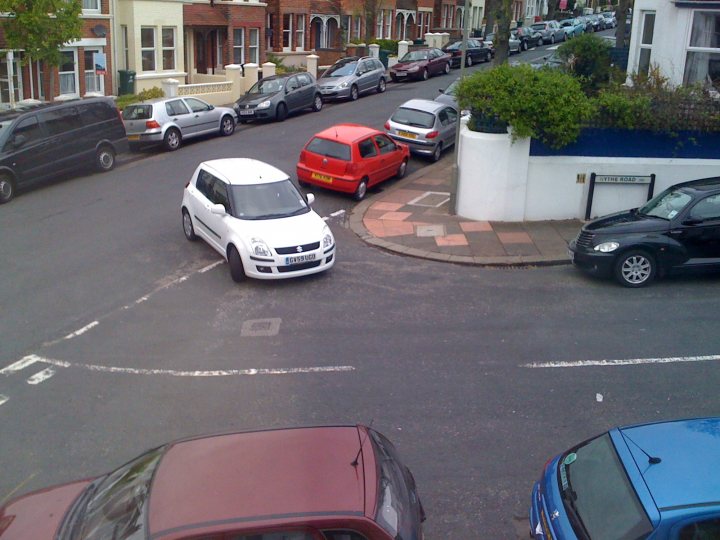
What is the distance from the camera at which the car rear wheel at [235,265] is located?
1319 centimetres

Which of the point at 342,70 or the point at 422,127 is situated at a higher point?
the point at 342,70

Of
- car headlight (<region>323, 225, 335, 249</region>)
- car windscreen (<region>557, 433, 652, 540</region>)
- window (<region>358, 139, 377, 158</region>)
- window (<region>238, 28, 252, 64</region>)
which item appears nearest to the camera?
car windscreen (<region>557, 433, 652, 540</region>)

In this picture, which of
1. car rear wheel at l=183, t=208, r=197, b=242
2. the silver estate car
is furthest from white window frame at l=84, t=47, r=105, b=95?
car rear wheel at l=183, t=208, r=197, b=242

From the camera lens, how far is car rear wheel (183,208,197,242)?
50.5ft

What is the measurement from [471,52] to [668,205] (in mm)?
33366

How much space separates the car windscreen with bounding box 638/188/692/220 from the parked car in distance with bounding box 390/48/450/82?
27.0 meters

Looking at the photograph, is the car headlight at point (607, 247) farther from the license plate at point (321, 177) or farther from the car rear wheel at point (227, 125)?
the car rear wheel at point (227, 125)

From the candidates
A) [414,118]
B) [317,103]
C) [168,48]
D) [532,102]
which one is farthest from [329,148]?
[168,48]

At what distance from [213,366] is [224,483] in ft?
17.7

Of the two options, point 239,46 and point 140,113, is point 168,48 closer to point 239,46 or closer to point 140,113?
point 239,46

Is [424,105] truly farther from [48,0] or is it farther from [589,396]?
[589,396]

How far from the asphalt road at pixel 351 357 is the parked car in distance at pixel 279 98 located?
12.8m

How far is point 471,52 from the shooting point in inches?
1759

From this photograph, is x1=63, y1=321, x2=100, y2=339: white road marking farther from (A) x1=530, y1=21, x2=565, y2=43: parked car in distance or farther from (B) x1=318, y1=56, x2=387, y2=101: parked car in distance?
(A) x1=530, y1=21, x2=565, y2=43: parked car in distance
